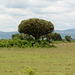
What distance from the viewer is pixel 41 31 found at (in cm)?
3688

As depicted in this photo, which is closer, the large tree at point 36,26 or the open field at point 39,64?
the open field at point 39,64

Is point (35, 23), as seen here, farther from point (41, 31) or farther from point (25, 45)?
point (25, 45)

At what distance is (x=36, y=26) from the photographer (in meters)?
36.1

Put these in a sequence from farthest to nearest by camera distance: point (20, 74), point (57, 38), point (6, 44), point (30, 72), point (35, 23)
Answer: point (57, 38) < point (35, 23) < point (6, 44) < point (20, 74) < point (30, 72)

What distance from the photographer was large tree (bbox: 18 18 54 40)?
36.1m

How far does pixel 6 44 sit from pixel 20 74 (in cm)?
2252

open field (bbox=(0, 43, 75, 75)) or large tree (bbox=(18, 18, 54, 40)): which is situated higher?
large tree (bbox=(18, 18, 54, 40))

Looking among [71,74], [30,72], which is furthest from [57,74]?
[30,72]

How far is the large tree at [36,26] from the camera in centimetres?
3606

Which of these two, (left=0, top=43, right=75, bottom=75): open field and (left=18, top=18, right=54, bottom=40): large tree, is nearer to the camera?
(left=0, top=43, right=75, bottom=75): open field

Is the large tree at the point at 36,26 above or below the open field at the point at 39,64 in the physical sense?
above

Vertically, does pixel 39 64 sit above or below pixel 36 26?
below

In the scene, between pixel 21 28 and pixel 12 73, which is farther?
pixel 21 28

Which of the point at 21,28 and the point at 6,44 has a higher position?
the point at 21,28
